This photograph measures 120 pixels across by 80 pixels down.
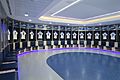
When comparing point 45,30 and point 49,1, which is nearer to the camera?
point 49,1

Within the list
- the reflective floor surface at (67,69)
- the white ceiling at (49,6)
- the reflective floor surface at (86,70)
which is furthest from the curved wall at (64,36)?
the reflective floor surface at (86,70)

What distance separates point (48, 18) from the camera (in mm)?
10039

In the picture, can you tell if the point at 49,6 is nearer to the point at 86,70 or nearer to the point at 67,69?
the point at 67,69

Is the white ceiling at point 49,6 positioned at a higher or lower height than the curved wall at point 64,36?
higher

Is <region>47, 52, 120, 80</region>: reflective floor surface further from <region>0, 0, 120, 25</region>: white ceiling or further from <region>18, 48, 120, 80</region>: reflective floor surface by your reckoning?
<region>0, 0, 120, 25</region>: white ceiling

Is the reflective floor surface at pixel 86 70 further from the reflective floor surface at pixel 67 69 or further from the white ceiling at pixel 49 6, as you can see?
the white ceiling at pixel 49 6

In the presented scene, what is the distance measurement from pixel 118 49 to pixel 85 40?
13.6ft

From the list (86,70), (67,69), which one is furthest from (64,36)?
(86,70)

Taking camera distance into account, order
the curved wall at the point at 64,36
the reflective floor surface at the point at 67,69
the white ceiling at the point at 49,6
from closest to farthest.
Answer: the reflective floor surface at the point at 67,69, the white ceiling at the point at 49,6, the curved wall at the point at 64,36

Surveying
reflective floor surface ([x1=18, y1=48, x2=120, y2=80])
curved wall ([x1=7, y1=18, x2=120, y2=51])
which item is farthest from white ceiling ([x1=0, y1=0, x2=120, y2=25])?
curved wall ([x1=7, y1=18, x2=120, y2=51])

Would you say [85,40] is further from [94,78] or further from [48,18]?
[94,78]

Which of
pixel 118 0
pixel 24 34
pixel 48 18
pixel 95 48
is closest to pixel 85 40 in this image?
pixel 95 48

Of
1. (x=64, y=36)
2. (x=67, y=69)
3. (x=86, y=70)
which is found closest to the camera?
(x=86, y=70)

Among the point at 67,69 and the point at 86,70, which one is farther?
the point at 67,69
